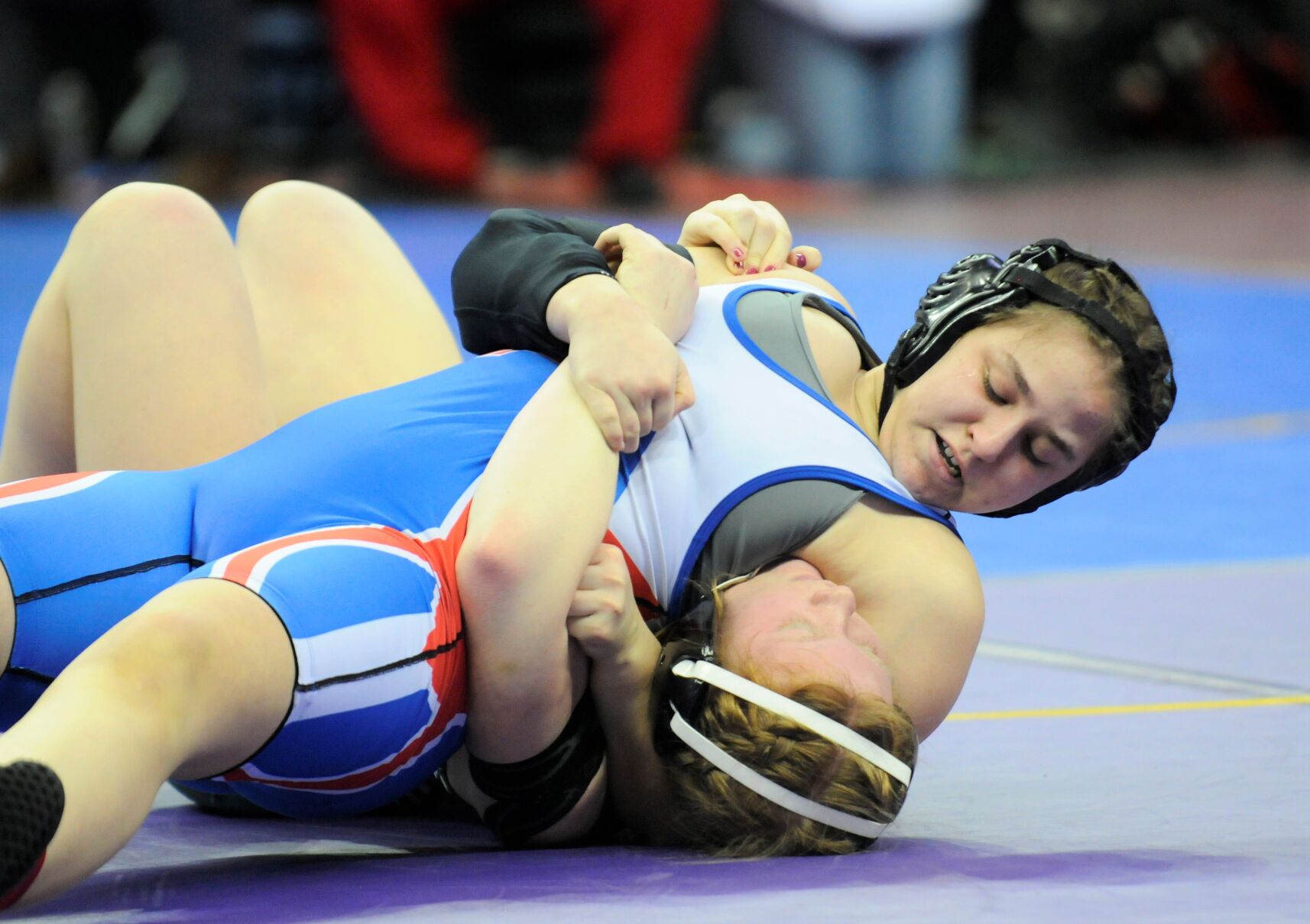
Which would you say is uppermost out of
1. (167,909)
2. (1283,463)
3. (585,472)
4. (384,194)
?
(585,472)

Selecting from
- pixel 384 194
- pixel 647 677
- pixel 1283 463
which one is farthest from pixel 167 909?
pixel 384 194

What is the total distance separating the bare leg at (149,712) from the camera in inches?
60.5

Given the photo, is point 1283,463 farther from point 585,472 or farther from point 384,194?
point 384,194

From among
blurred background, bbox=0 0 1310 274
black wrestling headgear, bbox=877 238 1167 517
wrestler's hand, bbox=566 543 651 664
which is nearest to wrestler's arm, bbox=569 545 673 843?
wrestler's hand, bbox=566 543 651 664

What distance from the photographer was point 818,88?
10.8m

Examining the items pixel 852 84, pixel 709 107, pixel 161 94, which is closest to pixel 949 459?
pixel 852 84

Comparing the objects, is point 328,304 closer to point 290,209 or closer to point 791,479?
point 290,209

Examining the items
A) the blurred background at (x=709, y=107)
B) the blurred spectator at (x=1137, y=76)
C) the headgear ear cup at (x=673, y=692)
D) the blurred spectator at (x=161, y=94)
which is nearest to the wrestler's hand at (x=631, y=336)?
the headgear ear cup at (x=673, y=692)

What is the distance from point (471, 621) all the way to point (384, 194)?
27.3 feet

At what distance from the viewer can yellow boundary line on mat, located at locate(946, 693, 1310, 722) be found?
8.16ft

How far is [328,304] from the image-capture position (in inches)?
109

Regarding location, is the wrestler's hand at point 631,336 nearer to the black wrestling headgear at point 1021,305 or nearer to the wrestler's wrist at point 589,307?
the wrestler's wrist at point 589,307

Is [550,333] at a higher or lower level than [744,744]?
higher

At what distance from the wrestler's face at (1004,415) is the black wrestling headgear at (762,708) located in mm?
425
